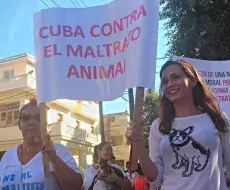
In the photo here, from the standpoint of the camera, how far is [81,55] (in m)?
3.26

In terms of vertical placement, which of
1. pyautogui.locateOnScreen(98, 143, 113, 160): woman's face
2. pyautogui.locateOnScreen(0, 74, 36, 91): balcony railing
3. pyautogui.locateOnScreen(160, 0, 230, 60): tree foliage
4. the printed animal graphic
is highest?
pyautogui.locateOnScreen(0, 74, 36, 91): balcony railing

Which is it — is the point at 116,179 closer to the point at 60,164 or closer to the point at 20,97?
the point at 60,164

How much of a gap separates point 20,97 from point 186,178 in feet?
79.6

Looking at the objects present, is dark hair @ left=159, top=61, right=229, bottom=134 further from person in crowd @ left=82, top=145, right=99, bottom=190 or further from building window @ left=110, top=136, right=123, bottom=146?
building window @ left=110, top=136, right=123, bottom=146

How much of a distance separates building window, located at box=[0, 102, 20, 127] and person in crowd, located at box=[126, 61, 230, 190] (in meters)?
23.5

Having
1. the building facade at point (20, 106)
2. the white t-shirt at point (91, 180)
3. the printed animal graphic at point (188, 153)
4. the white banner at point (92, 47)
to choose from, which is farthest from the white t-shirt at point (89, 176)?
the building facade at point (20, 106)

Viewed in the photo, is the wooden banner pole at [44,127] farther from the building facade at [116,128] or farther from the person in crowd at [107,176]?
the building facade at [116,128]

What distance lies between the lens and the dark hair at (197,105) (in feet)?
8.86

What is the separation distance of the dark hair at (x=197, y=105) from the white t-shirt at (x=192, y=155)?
4 cm

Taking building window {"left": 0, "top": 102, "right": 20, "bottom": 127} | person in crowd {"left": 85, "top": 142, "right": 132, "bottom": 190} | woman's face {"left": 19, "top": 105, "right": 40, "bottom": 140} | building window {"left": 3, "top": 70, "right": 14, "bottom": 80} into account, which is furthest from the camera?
building window {"left": 3, "top": 70, "right": 14, "bottom": 80}

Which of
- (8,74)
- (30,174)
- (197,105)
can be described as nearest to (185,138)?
(197,105)

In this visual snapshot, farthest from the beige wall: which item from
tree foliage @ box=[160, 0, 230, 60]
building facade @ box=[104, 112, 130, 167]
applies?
tree foliage @ box=[160, 0, 230, 60]

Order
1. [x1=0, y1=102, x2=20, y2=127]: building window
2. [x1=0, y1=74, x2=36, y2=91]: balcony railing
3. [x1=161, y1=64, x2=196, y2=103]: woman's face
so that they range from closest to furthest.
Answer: [x1=161, y1=64, x2=196, y2=103]: woman's face
[x1=0, y1=102, x2=20, y2=127]: building window
[x1=0, y1=74, x2=36, y2=91]: balcony railing

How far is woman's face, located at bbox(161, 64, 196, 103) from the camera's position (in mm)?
2771
